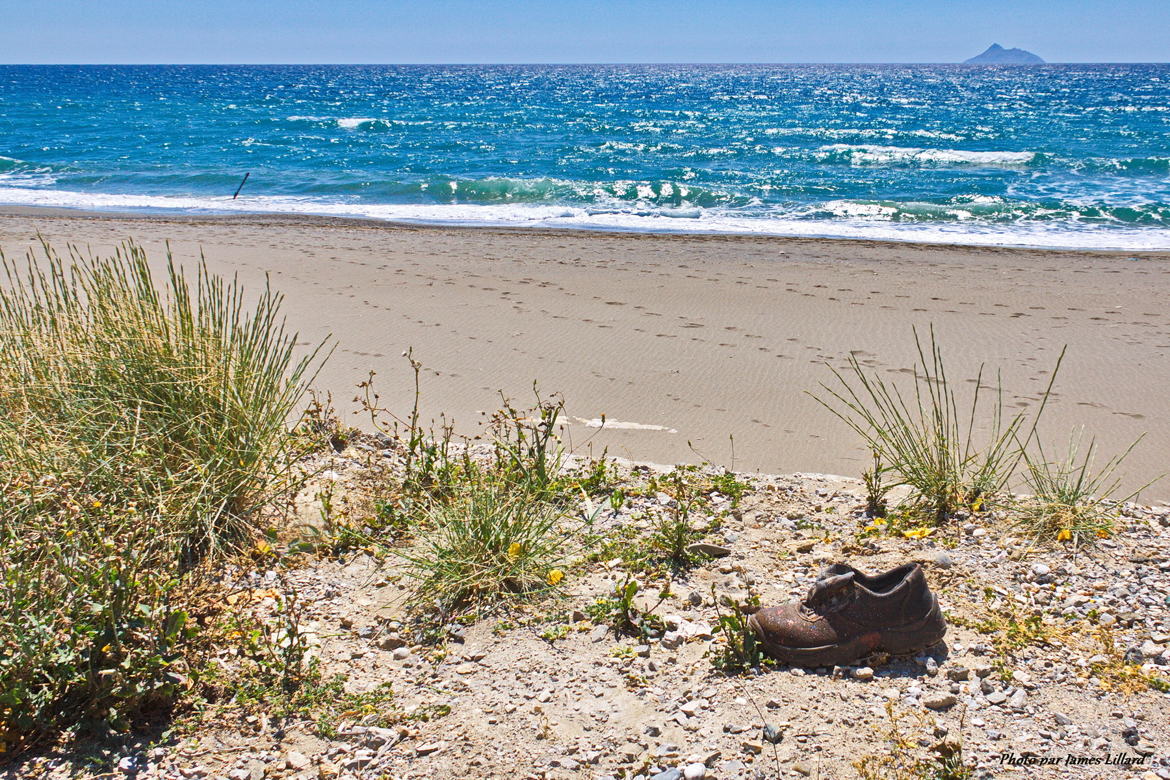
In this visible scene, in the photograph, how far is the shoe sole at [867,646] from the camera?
2637mm

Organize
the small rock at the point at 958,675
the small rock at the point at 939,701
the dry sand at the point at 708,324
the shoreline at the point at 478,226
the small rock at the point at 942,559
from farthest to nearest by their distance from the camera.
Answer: the shoreline at the point at 478,226 → the dry sand at the point at 708,324 → the small rock at the point at 942,559 → the small rock at the point at 958,675 → the small rock at the point at 939,701

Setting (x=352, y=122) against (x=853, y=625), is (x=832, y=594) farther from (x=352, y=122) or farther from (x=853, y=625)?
(x=352, y=122)

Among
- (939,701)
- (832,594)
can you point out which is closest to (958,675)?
(939,701)

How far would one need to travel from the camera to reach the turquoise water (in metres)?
16.0

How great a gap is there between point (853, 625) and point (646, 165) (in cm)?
2155

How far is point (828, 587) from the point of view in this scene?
2688 mm

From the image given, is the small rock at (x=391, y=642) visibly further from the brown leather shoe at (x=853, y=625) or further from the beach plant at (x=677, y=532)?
the brown leather shoe at (x=853, y=625)

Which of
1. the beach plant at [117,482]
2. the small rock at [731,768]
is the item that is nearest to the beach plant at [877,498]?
the small rock at [731,768]

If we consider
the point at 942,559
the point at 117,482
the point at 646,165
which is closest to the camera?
the point at 117,482

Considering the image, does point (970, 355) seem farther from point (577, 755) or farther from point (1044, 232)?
point (1044, 232)

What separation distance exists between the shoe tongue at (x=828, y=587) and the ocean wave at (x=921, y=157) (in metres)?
22.8

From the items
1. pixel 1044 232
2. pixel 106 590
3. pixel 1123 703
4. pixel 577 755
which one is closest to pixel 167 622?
pixel 106 590

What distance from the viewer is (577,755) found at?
2.32 metres

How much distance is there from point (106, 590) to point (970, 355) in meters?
6.07
